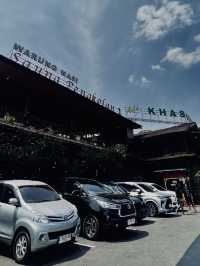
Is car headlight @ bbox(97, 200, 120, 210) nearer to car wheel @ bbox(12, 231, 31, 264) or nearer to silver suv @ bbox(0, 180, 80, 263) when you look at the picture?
silver suv @ bbox(0, 180, 80, 263)

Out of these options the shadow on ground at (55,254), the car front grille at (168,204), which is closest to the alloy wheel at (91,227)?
the shadow on ground at (55,254)

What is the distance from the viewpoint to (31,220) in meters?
6.37

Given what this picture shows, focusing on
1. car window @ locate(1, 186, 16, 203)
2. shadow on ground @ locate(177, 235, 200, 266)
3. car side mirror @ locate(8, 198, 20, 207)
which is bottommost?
shadow on ground @ locate(177, 235, 200, 266)

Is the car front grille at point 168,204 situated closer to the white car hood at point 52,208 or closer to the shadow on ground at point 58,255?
the shadow on ground at point 58,255

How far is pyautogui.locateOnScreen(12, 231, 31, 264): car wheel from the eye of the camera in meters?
6.17

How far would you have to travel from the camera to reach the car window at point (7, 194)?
730cm

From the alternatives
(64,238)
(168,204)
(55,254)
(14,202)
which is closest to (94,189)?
(55,254)

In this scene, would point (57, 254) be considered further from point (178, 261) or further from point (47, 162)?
point (47, 162)

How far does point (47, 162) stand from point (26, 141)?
5.10 ft

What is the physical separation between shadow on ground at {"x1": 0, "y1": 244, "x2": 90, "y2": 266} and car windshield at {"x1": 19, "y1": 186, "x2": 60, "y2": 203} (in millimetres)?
1345

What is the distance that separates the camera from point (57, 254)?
22.6 ft

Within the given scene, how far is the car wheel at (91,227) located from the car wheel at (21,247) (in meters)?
2.65

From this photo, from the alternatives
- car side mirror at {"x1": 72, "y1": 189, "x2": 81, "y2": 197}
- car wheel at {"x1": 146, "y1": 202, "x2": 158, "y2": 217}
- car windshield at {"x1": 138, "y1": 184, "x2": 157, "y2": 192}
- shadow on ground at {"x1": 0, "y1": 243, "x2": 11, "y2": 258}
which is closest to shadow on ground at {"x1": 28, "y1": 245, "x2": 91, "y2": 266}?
shadow on ground at {"x1": 0, "y1": 243, "x2": 11, "y2": 258}

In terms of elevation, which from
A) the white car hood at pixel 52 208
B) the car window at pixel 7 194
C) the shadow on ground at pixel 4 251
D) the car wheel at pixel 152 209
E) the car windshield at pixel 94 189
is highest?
the car windshield at pixel 94 189
